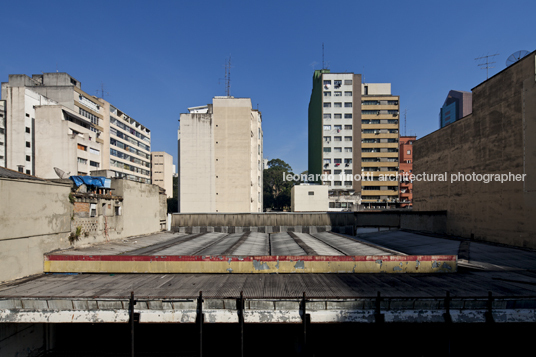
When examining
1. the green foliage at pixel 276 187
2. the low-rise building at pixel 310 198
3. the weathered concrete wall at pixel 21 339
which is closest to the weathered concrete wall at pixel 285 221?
the low-rise building at pixel 310 198

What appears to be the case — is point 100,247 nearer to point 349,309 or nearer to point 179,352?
point 179,352

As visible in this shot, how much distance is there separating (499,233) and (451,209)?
530 centimetres

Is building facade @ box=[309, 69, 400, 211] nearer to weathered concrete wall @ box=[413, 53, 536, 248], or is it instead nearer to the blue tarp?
weathered concrete wall @ box=[413, 53, 536, 248]

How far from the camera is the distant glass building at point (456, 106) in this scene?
145 meters

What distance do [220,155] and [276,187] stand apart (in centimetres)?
3904

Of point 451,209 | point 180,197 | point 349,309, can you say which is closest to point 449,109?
point 451,209

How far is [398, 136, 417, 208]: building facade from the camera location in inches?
2184

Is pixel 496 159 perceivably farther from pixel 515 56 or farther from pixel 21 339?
pixel 21 339

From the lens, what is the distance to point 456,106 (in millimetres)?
151625

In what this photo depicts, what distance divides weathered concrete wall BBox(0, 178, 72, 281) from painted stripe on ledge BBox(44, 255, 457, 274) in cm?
102

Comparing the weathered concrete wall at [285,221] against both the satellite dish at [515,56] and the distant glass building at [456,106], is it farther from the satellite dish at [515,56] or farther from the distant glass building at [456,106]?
the distant glass building at [456,106]

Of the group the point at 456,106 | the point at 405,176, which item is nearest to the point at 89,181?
the point at 405,176

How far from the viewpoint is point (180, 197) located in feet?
136

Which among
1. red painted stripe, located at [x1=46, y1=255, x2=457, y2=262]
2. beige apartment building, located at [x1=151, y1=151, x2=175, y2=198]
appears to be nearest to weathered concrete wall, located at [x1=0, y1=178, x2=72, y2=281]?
red painted stripe, located at [x1=46, y1=255, x2=457, y2=262]
